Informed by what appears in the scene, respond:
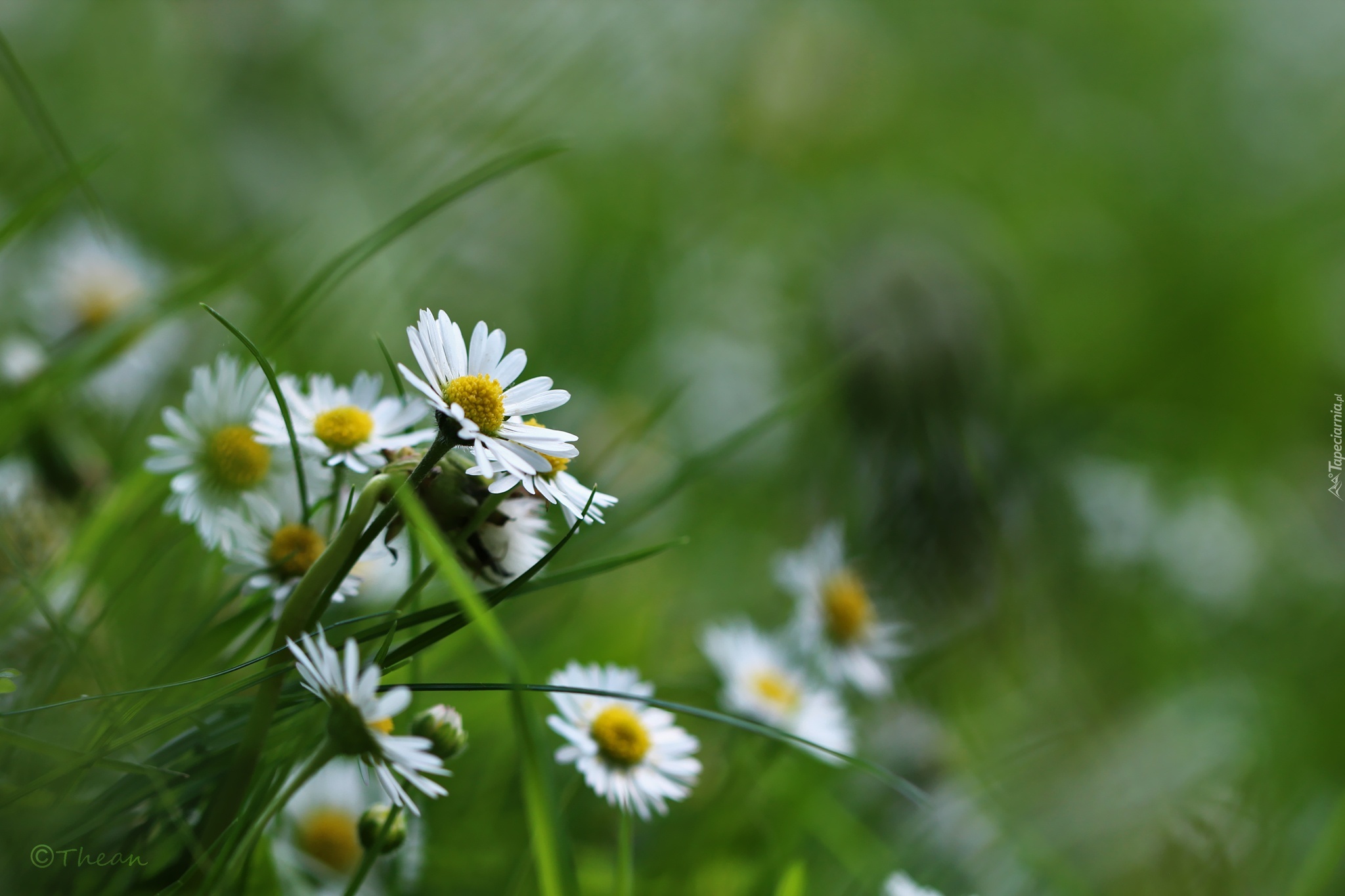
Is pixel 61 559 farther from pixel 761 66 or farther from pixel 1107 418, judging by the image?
pixel 761 66

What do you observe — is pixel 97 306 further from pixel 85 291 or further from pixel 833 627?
pixel 833 627

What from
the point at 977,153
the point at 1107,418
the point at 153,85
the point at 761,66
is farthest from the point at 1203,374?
the point at 153,85

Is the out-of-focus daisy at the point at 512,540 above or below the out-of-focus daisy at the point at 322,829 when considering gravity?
above

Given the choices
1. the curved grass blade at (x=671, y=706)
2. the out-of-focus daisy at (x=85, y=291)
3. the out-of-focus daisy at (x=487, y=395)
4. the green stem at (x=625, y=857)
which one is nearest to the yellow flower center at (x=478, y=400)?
the out-of-focus daisy at (x=487, y=395)

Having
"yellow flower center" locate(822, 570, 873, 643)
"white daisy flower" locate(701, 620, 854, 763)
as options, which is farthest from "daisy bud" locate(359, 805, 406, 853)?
"yellow flower center" locate(822, 570, 873, 643)

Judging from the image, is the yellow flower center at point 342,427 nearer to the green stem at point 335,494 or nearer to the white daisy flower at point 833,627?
the green stem at point 335,494

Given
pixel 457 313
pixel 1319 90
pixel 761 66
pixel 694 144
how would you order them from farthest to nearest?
1. pixel 1319 90
2. pixel 761 66
3. pixel 694 144
4. pixel 457 313
